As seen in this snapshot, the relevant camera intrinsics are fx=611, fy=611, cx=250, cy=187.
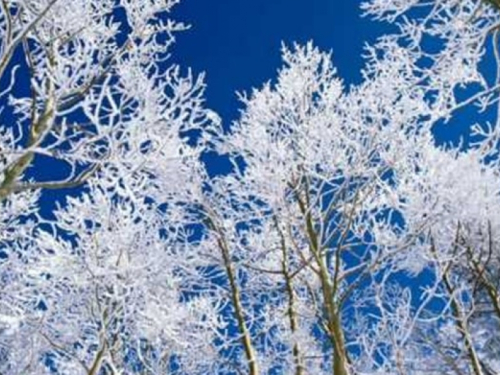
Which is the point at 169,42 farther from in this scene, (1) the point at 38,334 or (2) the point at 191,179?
(1) the point at 38,334

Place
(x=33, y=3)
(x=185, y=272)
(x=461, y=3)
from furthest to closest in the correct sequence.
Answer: (x=185, y=272), (x=33, y=3), (x=461, y=3)

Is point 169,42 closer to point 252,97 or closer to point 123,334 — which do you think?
point 252,97

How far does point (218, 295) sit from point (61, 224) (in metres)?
2.65

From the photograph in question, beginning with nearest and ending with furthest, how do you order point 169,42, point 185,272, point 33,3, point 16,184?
1. point 16,184
2. point 33,3
3. point 169,42
4. point 185,272

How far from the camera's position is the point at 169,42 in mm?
7113

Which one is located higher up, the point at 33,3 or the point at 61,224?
the point at 33,3

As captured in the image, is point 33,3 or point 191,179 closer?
point 33,3

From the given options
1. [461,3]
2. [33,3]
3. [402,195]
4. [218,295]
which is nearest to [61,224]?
[218,295]

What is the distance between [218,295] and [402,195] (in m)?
3.27

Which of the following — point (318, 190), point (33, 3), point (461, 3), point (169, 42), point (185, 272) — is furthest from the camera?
point (185, 272)

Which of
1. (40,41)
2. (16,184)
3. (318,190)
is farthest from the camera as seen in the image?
(318,190)

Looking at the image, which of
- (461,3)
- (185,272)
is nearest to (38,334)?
(185,272)

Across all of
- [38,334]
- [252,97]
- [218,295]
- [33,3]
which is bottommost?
[38,334]

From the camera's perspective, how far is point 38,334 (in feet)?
28.1
